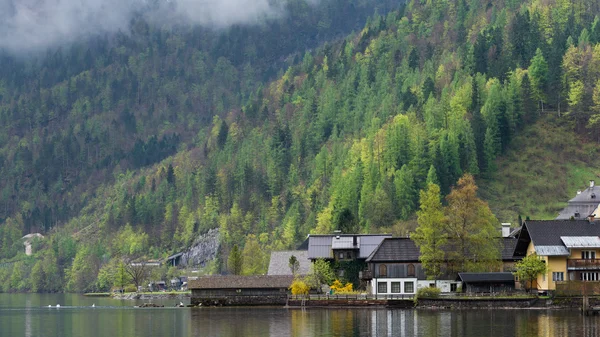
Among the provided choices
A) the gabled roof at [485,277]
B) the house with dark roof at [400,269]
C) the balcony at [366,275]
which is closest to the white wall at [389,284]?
the house with dark roof at [400,269]

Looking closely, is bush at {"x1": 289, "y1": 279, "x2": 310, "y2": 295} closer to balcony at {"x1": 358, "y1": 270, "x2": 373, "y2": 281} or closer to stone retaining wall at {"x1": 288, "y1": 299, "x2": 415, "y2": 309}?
stone retaining wall at {"x1": 288, "y1": 299, "x2": 415, "y2": 309}

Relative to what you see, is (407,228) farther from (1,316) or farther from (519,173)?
(1,316)

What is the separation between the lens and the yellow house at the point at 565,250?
126 m

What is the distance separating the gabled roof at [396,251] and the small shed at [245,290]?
13297mm

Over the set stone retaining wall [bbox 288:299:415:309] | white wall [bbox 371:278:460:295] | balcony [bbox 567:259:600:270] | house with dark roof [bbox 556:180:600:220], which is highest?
house with dark roof [bbox 556:180:600:220]

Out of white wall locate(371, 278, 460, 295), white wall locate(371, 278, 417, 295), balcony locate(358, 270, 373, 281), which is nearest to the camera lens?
white wall locate(371, 278, 460, 295)

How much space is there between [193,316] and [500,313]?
34.4m

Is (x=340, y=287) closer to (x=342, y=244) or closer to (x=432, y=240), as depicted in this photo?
(x=342, y=244)

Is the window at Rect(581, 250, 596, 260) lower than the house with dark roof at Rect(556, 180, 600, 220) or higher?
lower

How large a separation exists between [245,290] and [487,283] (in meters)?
33.5

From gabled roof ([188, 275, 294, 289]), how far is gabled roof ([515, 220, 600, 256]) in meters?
35.1

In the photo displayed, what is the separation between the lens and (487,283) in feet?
436

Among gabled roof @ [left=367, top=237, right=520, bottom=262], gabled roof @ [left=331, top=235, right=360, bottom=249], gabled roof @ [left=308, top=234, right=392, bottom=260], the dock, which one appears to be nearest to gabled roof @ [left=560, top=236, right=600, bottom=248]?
gabled roof @ [left=367, top=237, right=520, bottom=262]

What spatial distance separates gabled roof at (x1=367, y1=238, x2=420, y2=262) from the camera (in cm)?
14238
